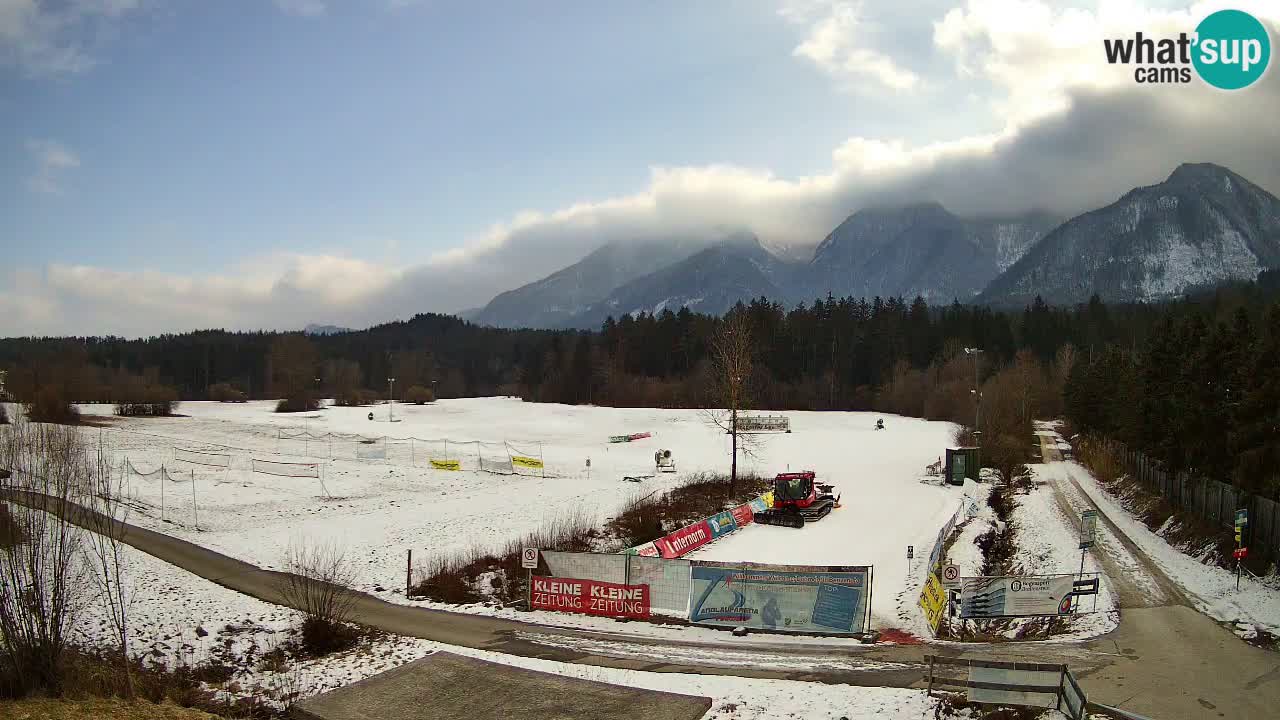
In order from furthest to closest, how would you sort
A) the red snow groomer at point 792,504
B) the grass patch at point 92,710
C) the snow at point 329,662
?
the red snow groomer at point 792,504, the snow at point 329,662, the grass patch at point 92,710

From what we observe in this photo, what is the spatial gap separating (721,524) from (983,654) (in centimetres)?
1800

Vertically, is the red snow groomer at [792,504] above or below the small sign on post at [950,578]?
below

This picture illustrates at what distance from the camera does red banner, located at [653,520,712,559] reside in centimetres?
2850

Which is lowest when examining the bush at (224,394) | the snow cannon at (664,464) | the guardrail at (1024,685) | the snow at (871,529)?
the snow at (871,529)

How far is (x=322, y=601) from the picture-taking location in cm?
1803

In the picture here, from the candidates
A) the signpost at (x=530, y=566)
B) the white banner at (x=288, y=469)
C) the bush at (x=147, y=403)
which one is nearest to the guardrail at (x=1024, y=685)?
the signpost at (x=530, y=566)

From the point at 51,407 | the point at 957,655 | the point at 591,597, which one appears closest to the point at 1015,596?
the point at 957,655

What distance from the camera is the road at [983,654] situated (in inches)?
543

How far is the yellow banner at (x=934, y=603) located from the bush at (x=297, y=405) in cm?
10887

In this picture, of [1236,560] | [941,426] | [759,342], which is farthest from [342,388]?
[1236,560]

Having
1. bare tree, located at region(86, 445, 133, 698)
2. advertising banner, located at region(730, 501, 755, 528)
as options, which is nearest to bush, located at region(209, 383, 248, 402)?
bare tree, located at region(86, 445, 133, 698)

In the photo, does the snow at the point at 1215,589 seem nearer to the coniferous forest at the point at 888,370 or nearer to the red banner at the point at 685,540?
the coniferous forest at the point at 888,370

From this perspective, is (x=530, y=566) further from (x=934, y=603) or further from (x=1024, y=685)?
(x=1024, y=685)

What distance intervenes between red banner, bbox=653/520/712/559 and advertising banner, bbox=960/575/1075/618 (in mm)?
11739
